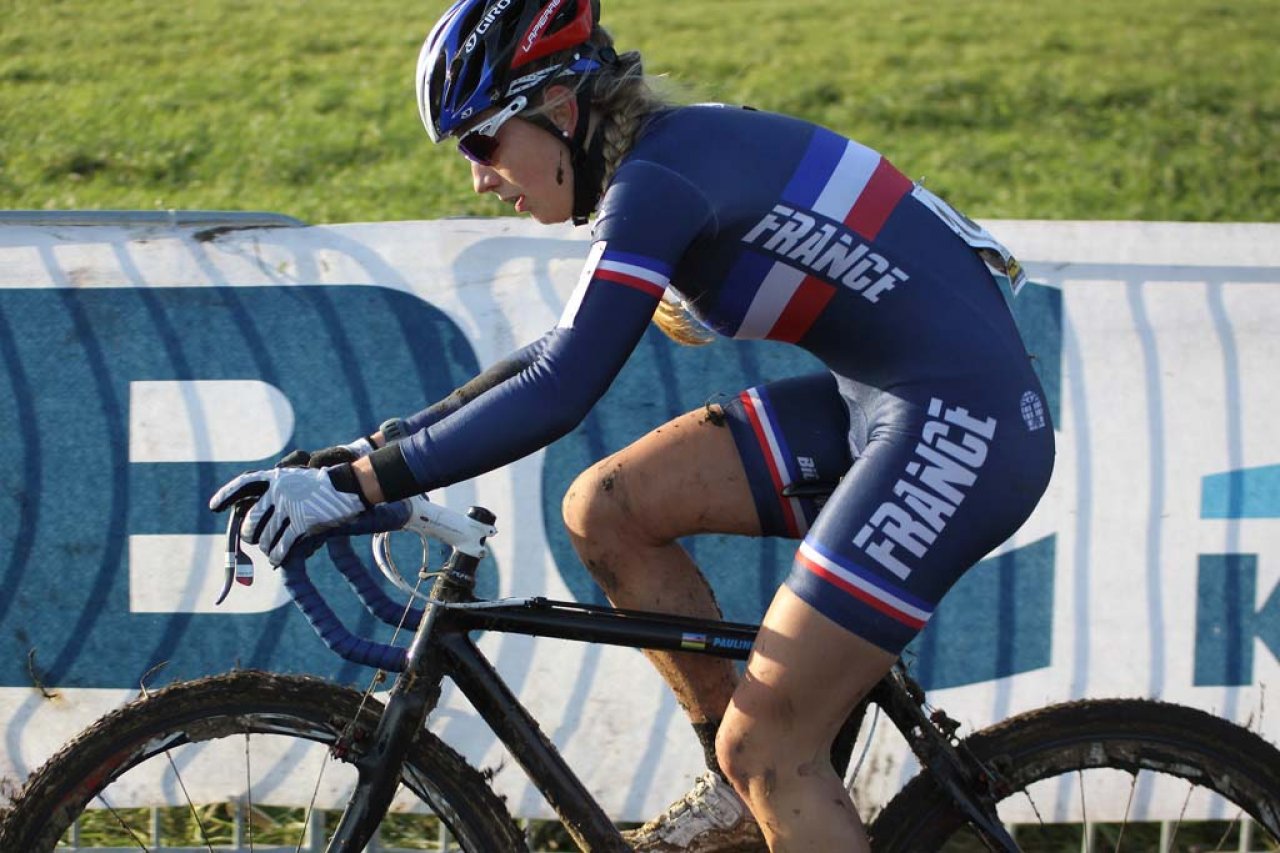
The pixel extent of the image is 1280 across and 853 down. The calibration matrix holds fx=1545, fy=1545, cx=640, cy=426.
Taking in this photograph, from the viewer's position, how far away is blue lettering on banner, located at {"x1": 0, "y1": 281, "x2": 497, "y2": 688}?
458 centimetres

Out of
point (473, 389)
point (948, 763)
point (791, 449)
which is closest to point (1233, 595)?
point (948, 763)

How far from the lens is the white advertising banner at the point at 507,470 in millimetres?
4578

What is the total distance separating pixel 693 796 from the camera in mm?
3238

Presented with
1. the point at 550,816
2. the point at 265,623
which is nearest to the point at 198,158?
the point at 265,623

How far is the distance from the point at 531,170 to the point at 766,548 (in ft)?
6.54

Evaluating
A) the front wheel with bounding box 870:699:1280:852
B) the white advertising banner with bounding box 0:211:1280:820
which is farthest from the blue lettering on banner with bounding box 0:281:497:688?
the front wheel with bounding box 870:699:1280:852

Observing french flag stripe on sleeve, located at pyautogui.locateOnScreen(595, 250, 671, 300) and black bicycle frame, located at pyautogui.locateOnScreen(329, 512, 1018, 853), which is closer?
french flag stripe on sleeve, located at pyautogui.locateOnScreen(595, 250, 671, 300)

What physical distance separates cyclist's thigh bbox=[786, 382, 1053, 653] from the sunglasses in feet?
2.95

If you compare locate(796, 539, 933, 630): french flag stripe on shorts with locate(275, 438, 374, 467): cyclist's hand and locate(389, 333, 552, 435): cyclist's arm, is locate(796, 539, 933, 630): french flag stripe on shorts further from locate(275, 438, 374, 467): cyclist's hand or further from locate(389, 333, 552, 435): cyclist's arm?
locate(275, 438, 374, 467): cyclist's hand

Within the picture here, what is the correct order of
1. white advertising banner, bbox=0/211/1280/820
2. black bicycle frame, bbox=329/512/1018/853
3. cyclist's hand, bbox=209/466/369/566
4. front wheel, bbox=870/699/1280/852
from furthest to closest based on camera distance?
white advertising banner, bbox=0/211/1280/820 → front wheel, bbox=870/699/1280/852 → black bicycle frame, bbox=329/512/1018/853 → cyclist's hand, bbox=209/466/369/566

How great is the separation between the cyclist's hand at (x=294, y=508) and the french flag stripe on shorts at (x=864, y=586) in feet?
2.77

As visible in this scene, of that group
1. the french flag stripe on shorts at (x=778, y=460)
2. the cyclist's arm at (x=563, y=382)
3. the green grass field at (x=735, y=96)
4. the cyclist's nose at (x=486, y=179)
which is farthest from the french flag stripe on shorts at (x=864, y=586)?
the green grass field at (x=735, y=96)

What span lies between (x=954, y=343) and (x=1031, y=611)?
1.94 meters

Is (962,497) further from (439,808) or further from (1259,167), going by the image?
(1259,167)
